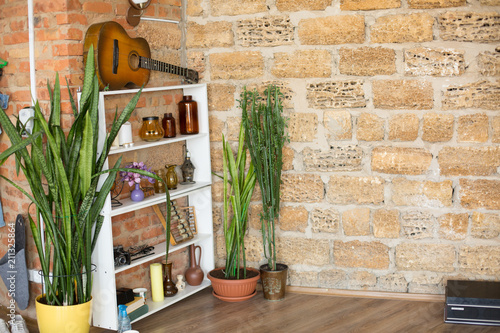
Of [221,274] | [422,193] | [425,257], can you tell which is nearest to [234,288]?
[221,274]

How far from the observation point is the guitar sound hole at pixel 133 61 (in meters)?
3.57

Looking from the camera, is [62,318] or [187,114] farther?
[187,114]

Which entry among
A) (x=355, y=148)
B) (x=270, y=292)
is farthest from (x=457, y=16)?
(x=270, y=292)

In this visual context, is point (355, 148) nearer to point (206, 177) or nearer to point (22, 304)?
point (206, 177)

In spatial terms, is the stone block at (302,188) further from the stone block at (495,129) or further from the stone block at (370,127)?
the stone block at (495,129)

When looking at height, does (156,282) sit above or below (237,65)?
below

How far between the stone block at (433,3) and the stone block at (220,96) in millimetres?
1298

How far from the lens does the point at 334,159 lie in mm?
3979

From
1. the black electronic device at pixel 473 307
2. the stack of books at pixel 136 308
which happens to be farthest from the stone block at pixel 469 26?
the stack of books at pixel 136 308

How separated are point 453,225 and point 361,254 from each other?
0.62m

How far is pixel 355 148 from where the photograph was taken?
3.94m

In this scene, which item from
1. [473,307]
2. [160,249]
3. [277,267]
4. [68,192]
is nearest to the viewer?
[68,192]

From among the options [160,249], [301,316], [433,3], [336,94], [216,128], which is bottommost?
[301,316]

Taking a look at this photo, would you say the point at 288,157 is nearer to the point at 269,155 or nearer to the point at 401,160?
the point at 269,155
